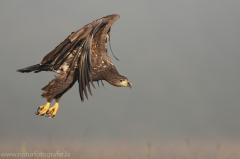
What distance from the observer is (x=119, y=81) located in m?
11.7

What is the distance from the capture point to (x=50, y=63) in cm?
1134

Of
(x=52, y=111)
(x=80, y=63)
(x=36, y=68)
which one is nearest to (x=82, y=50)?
(x=80, y=63)

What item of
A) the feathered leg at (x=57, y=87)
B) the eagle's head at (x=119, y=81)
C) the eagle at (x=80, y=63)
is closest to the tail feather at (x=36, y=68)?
the eagle at (x=80, y=63)

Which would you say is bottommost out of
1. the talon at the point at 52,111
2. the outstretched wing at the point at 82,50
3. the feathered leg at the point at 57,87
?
the talon at the point at 52,111

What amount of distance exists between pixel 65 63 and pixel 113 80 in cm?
97

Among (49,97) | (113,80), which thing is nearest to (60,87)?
(49,97)

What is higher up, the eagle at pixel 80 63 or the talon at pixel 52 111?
the eagle at pixel 80 63

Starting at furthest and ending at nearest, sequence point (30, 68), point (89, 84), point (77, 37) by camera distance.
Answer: point (30, 68), point (77, 37), point (89, 84)

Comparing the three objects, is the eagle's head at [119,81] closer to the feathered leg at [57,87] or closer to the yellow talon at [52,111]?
the feathered leg at [57,87]

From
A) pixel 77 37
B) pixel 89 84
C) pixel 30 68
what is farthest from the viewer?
pixel 30 68

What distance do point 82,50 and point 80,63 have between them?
0.24m

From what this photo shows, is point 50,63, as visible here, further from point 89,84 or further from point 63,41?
point 89,84

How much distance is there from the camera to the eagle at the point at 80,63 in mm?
10595

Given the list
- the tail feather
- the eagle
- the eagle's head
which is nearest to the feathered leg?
the eagle
